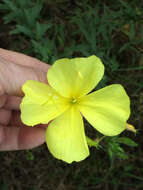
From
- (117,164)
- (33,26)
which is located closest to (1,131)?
(33,26)

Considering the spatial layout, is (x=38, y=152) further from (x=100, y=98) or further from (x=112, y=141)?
(x=100, y=98)

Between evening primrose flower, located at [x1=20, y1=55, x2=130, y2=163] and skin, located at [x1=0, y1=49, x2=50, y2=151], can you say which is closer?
evening primrose flower, located at [x1=20, y1=55, x2=130, y2=163]

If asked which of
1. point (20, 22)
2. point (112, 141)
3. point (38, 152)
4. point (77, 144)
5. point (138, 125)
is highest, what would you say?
point (20, 22)

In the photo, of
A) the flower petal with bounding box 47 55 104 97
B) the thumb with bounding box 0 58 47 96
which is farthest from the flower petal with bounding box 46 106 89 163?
the thumb with bounding box 0 58 47 96

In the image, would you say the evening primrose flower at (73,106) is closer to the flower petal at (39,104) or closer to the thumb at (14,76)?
the flower petal at (39,104)

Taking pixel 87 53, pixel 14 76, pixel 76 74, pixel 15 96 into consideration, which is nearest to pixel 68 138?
pixel 76 74

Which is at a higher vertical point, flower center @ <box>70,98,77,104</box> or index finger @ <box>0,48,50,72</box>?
flower center @ <box>70,98,77,104</box>

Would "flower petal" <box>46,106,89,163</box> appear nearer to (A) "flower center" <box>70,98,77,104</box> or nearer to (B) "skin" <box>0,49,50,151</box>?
(A) "flower center" <box>70,98,77,104</box>
